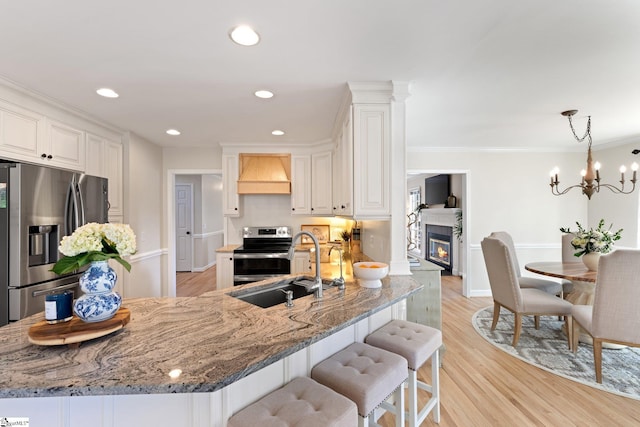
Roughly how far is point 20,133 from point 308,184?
3.03m

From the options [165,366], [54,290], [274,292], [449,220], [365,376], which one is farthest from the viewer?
[449,220]

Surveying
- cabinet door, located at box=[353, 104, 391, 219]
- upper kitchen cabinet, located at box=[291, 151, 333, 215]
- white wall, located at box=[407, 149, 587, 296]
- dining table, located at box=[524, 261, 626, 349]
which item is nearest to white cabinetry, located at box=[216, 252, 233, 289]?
upper kitchen cabinet, located at box=[291, 151, 333, 215]

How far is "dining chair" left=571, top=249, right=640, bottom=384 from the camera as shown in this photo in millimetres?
2182

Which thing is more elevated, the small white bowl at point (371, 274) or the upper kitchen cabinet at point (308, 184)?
the upper kitchen cabinet at point (308, 184)

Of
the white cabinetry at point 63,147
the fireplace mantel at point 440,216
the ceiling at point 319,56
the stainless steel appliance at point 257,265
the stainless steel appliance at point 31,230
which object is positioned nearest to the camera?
the ceiling at point 319,56

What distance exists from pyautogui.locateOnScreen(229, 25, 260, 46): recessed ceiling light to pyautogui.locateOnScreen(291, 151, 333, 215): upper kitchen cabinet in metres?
2.51

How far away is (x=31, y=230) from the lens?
2.06 metres

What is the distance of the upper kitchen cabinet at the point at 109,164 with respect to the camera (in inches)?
119

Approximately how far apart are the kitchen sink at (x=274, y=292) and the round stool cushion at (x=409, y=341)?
1.62ft

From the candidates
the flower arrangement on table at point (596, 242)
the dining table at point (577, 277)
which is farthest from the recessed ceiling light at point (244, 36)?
the flower arrangement on table at point (596, 242)

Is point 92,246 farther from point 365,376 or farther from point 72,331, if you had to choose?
point 365,376

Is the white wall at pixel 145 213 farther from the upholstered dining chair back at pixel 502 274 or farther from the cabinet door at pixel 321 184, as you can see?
the upholstered dining chair back at pixel 502 274

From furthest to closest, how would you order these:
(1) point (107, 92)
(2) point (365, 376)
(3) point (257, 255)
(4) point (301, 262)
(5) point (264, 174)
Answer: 1. (5) point (264, 174)
2. (4) point (301, 262)
3. (3) point (257, 255)
4. (1) point (107, 92)
5. (2) point (365, 376)

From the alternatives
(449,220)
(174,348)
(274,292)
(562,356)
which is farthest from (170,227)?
(449,220)
